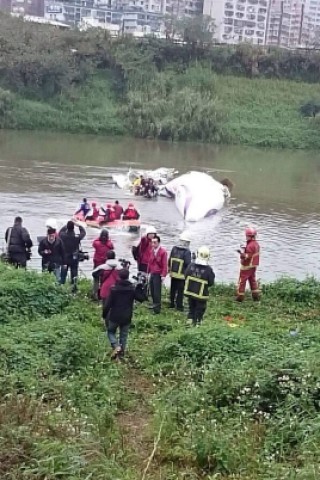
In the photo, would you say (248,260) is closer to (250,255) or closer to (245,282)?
(250,255)

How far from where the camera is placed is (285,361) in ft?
25.6

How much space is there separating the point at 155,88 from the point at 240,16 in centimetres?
7002

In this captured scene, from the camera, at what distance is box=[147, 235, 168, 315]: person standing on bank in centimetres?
1220

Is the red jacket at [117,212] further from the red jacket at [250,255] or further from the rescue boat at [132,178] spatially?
the red jacket at [250,255]

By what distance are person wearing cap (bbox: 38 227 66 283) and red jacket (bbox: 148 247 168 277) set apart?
196 cm

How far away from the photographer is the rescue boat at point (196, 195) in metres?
26.2

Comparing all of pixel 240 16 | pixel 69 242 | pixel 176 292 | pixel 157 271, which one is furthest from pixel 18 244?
pixel 240 16

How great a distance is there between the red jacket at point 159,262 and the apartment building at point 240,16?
113659mm

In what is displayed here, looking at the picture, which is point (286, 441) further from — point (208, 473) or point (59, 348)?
point (59, 348)

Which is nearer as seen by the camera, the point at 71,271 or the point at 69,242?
the point at 69,242

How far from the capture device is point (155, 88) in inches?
2415

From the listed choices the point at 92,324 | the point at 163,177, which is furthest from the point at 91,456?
the point at 163,177

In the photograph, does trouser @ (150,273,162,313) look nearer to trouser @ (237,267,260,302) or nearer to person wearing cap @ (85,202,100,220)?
trouser @ (237,267,260,302)

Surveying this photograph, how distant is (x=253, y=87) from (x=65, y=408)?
6480 centimetres
